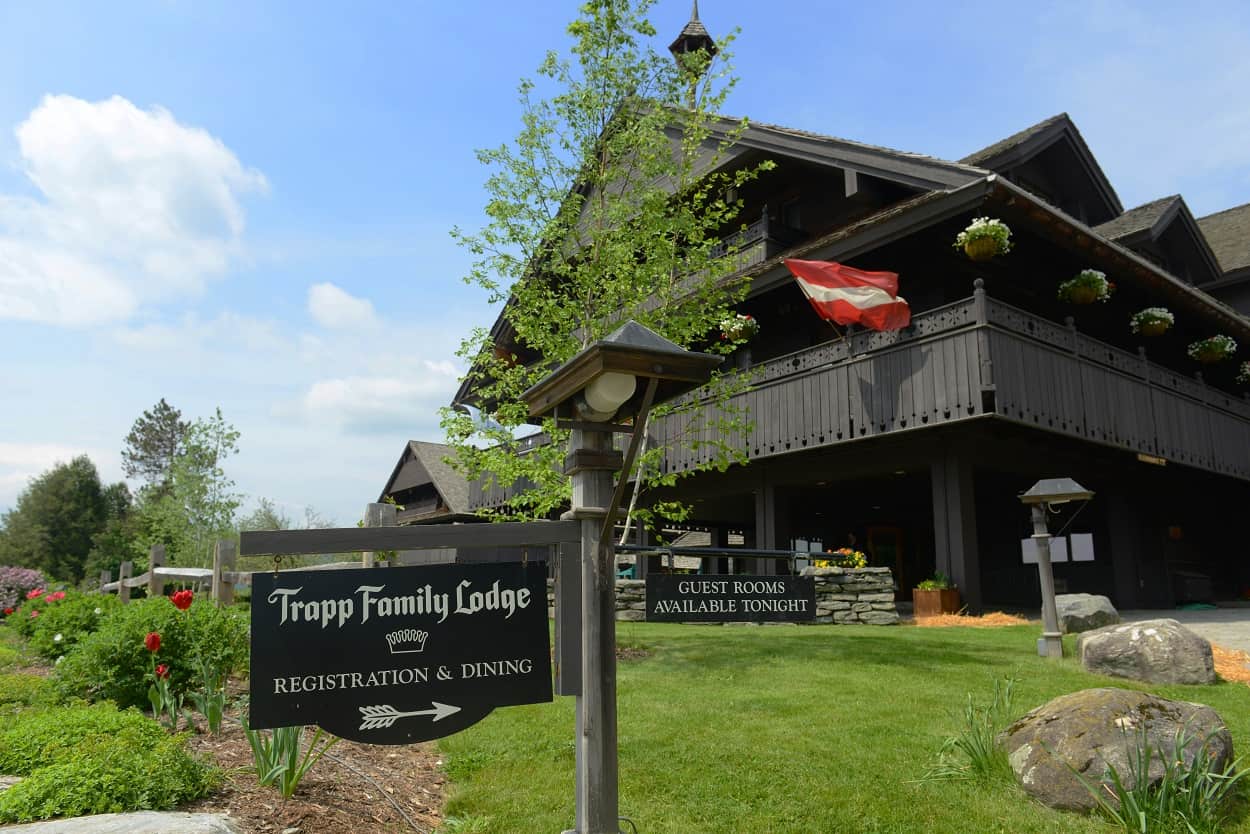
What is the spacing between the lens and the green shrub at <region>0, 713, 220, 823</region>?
366cm

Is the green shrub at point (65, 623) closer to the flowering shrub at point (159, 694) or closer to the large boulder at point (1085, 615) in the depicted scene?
the flowering shrub at point (159, 694)

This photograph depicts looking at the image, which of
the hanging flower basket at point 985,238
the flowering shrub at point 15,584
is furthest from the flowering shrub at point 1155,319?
the flowering shrub at point 15,584

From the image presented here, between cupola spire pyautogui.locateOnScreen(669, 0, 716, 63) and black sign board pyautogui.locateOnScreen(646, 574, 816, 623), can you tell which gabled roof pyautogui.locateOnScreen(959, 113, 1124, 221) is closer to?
cupola spire pyautogui.locateOnScreen(669, 0, 716, 63)

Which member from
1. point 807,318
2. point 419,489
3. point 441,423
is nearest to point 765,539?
point 807,318

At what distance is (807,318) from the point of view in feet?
56.7

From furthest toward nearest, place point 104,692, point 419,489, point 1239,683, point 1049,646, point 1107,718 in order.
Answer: point 419,489 < point 1049,646 < point 1239,683 < point 104,692 < point 1107,718

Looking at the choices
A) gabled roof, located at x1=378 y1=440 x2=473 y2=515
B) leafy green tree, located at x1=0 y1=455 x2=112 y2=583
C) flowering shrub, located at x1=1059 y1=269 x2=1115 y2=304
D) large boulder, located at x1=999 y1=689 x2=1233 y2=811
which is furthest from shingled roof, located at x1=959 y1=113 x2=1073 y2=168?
leafy green tree, located at x1=0 y1=455 x2=112 y2=583

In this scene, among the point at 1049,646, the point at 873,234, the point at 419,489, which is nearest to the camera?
the point at 1049,646

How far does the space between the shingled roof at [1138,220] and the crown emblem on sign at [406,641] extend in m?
19.1

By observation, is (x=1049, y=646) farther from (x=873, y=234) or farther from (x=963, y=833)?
(x=873, y=234)

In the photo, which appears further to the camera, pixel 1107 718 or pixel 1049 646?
pixel 1049 646

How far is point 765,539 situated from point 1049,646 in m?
7.95

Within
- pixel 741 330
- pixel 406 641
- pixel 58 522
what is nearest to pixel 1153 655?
pixel 406 641

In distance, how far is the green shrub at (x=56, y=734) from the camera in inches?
173
